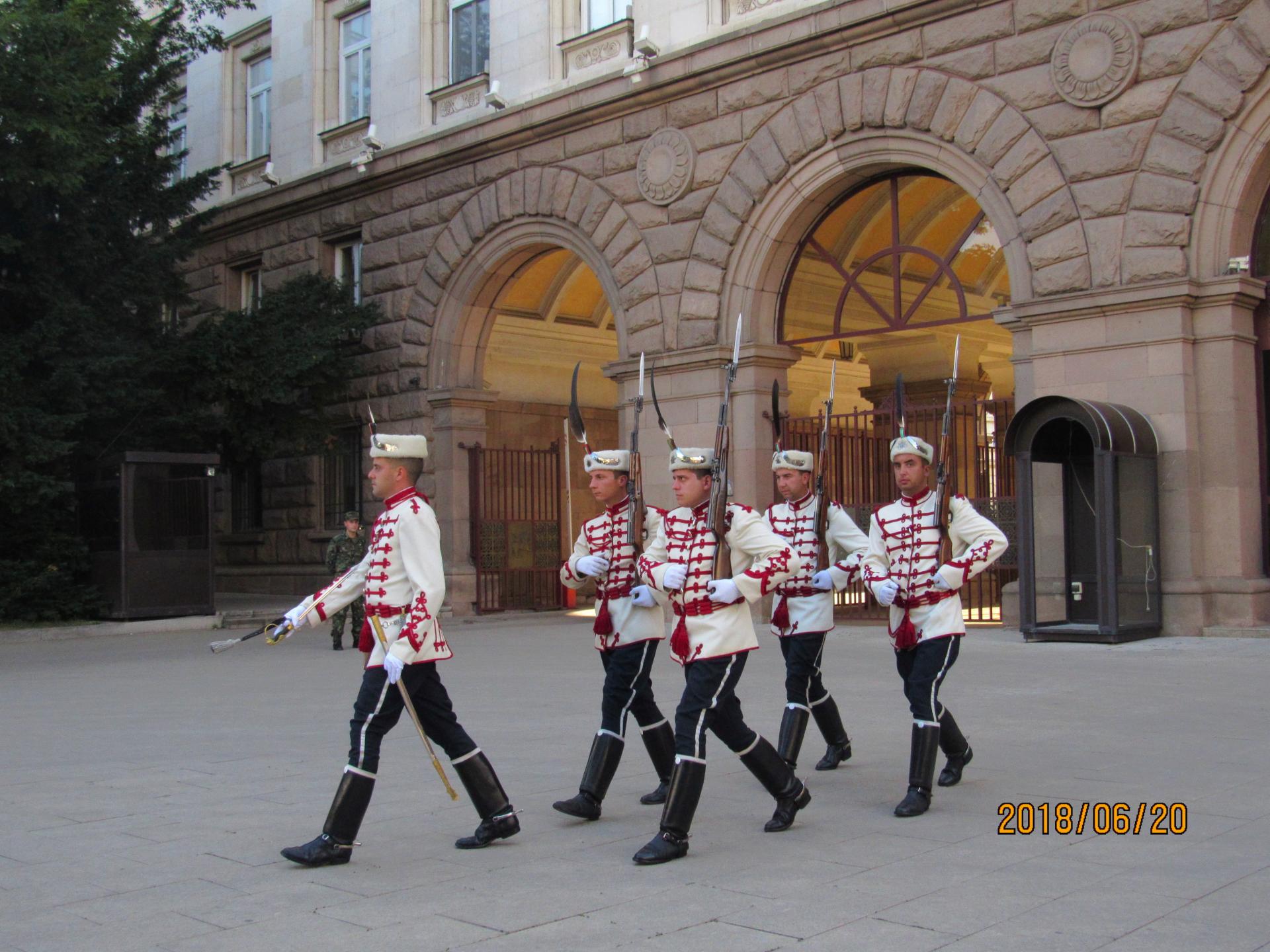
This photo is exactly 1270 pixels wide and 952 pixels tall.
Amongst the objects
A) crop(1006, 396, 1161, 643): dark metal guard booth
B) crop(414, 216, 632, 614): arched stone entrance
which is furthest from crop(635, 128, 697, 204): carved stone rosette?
crop(1006, 396, 1161, 643): dark metal guard booth

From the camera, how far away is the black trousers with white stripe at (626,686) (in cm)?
662

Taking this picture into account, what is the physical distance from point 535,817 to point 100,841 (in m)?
1.91

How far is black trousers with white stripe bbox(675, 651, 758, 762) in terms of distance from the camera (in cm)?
579

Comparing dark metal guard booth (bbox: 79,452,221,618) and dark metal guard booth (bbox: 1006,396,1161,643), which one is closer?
dark metal guard booth (bbox: 1006,396,1161,643)

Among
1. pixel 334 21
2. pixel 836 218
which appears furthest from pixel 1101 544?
pixel 334 21

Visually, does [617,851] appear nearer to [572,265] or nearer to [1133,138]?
[1133,138]

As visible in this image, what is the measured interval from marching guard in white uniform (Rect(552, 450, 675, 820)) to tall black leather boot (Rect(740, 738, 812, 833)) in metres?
0.62

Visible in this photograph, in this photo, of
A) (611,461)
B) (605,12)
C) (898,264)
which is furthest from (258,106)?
(611,461)

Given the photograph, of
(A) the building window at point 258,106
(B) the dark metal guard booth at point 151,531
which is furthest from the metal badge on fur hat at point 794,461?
(A) the building window at point 258,106

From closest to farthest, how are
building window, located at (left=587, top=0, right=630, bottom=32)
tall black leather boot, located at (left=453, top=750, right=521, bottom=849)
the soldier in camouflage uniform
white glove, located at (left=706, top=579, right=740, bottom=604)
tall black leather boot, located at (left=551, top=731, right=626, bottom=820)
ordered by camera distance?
tall black leather boot, located at (left=453, top=750, right=521, bottom=849), white glove, located at (left=706, top=579, right=740, bottom=604), tall black leather boot, located at (left=551, top=731, right=626, bottom=820), the soldier in camouflage uniform, building window, located at (left=587, top=0, right=630, bottom=32)

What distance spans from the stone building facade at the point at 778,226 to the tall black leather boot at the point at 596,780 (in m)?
8.82

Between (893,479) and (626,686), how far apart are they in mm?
9703

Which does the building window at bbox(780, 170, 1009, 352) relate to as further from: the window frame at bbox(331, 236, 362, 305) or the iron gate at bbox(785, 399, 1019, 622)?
the window frame at bbox(331, 236, 362, 305)

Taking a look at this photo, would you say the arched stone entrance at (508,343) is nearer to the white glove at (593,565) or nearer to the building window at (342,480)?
the building window at (342,480)
